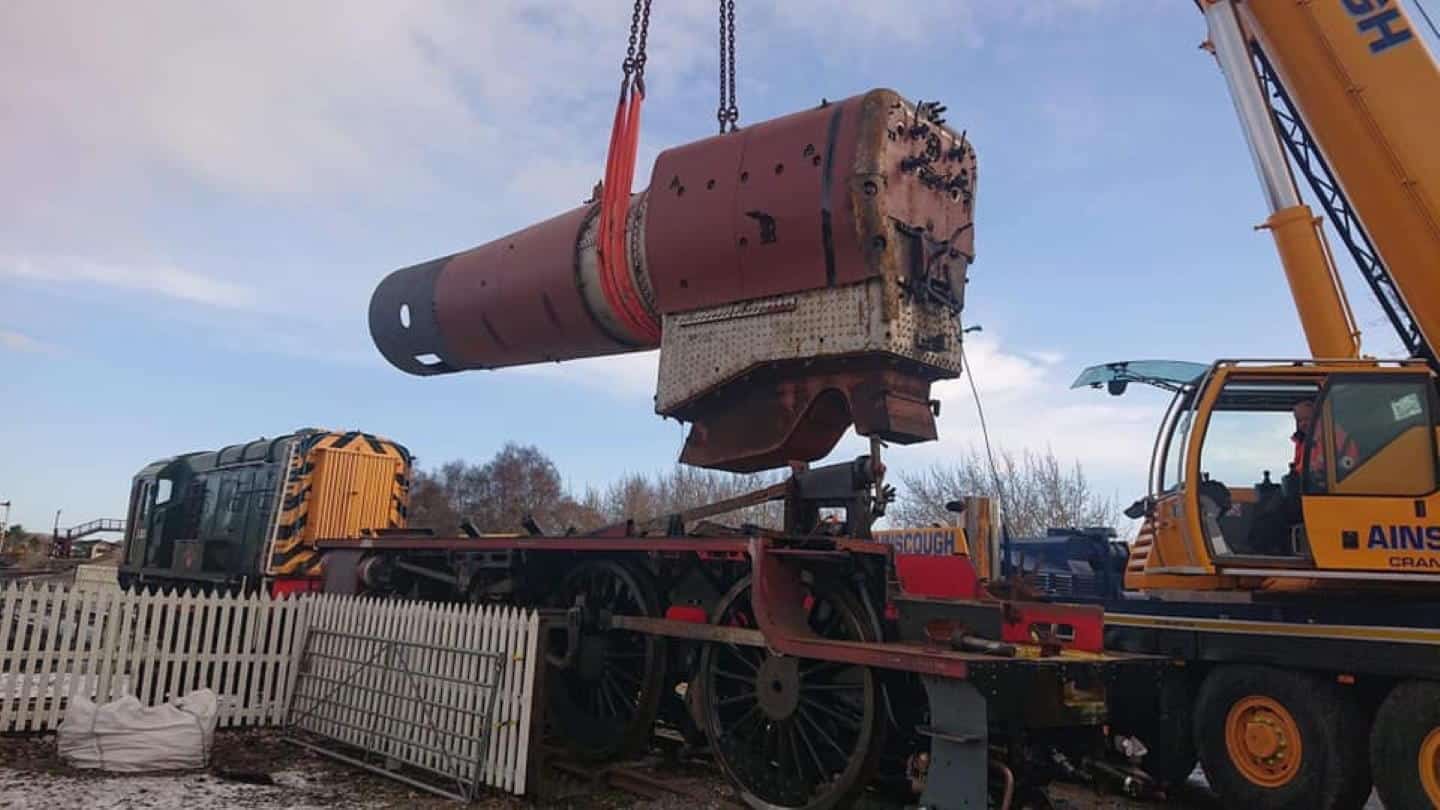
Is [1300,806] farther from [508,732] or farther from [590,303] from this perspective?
[590,303]

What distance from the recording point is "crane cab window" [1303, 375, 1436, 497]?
632 centimetres

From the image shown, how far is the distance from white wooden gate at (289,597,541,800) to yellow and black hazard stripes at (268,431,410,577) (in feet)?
17.6

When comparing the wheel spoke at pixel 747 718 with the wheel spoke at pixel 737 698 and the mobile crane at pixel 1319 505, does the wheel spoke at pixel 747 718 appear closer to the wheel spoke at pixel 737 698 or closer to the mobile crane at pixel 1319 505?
the wheel spoke at pixel 737 698

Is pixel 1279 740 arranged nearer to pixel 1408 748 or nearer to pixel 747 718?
pixel 1408 748

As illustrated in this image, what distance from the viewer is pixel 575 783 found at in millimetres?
6836

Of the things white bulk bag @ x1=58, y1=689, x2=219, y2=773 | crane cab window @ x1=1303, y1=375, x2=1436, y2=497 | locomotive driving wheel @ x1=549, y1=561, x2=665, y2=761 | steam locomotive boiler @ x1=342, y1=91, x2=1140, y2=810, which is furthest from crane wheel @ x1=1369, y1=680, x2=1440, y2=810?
white bulk bag @ x1=58, y1=689, x2=219, y2=773

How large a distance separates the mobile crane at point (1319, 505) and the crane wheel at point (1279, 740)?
0.04 ft

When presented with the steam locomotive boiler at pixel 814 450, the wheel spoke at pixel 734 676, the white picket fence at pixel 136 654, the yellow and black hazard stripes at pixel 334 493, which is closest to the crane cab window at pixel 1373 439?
the steam locomotive boiler at pixel 814 450

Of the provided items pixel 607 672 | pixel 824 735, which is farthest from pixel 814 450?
pixel 607 672

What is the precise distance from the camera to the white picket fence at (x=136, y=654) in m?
8.23

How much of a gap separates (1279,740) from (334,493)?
39.7 feet

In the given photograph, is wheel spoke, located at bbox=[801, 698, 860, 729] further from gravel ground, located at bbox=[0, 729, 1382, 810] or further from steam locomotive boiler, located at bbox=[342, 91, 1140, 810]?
gravel ground, located at bbox=[0, 729, 1382, 810]

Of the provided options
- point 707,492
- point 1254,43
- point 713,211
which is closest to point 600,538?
point 713,211

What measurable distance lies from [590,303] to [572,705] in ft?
10.4
